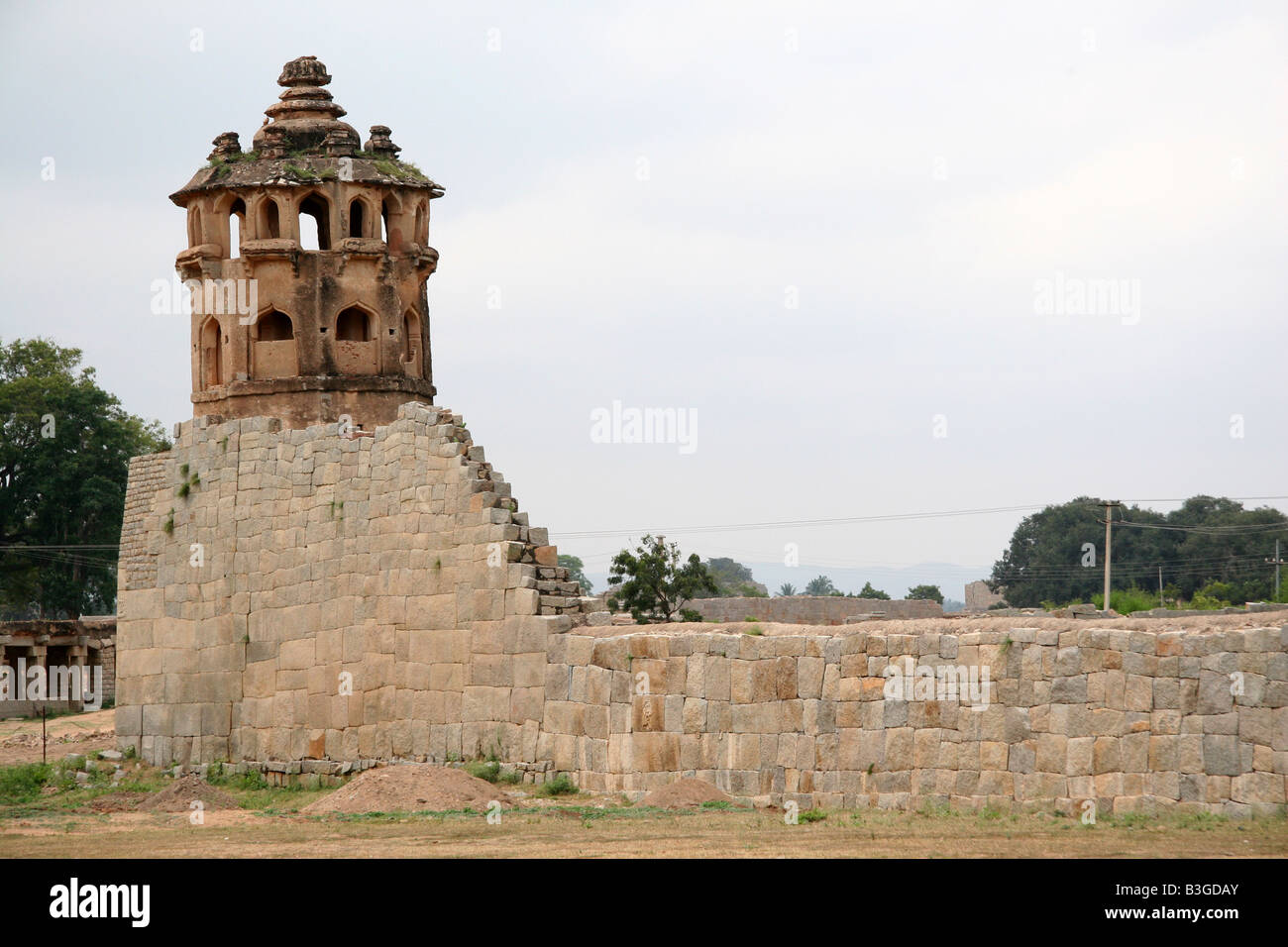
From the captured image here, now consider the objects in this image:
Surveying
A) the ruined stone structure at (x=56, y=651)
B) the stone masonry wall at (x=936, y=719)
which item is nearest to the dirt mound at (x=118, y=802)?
the stone masonry wall at (x=936, y=719)

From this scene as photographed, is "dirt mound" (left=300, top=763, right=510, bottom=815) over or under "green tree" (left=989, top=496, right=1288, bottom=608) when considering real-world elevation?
under

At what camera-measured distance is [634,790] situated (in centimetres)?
1909

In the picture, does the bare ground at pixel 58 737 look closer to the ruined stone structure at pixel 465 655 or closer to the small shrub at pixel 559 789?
the ruined stone structure at pixel 465 655

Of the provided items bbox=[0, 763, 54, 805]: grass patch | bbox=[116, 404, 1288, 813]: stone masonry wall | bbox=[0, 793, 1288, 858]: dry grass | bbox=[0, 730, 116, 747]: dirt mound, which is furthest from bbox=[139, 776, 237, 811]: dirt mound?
bbox=[0, 730, 116, 747]: dirt mound

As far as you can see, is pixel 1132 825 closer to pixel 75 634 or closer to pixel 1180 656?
pixel 1180 656

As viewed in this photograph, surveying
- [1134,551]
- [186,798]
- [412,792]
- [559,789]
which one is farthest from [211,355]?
[1134,551]

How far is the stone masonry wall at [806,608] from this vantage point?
120 feet

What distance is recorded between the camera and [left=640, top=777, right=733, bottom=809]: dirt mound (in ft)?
58.0

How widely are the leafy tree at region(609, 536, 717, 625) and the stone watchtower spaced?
14141 millimetres

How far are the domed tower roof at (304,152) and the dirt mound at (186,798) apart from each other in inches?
387

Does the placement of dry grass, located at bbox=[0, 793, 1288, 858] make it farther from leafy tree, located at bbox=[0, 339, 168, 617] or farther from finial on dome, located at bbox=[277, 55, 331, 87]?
leafy tree, located at bbox=[0, 339, 168, 617]

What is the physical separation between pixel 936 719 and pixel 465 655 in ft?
22.0

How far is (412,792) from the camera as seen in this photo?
60.7ft
